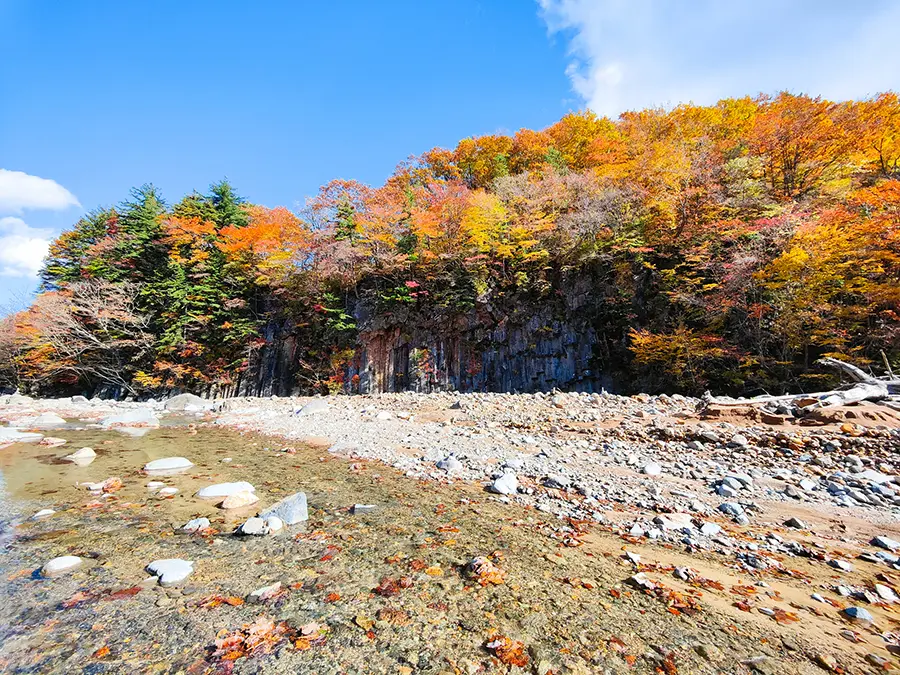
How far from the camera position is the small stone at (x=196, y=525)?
362 cm

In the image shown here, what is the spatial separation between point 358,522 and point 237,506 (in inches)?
67.3

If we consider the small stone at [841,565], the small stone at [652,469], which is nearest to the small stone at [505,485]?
the small stone at [652,469]

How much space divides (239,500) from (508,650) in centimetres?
388

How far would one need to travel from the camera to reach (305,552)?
3.18 m


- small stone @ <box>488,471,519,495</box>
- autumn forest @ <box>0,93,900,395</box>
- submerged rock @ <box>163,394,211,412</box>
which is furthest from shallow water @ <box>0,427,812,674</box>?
submerged rock @ <box>163,394,211,412</box>

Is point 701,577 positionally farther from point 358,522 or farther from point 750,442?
point 750,442

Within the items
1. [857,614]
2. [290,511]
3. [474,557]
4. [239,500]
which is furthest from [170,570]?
[857,614]

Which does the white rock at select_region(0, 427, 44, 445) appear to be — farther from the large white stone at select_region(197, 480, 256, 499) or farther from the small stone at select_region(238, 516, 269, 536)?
the small stone at select_region(238, 516, 269, 536)

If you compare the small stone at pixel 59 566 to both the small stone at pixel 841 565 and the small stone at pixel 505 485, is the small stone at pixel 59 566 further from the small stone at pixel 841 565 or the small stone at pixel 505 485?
the small stone at pixel 841 565

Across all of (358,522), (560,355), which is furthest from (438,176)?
(358,522)

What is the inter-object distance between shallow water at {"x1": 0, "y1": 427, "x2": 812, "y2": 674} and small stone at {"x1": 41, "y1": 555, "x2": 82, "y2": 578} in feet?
0.23

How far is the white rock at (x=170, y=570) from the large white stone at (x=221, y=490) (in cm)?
176

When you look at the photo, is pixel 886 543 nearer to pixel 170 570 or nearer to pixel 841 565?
pixel 841 565

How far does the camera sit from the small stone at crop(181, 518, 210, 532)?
3.62 meters
